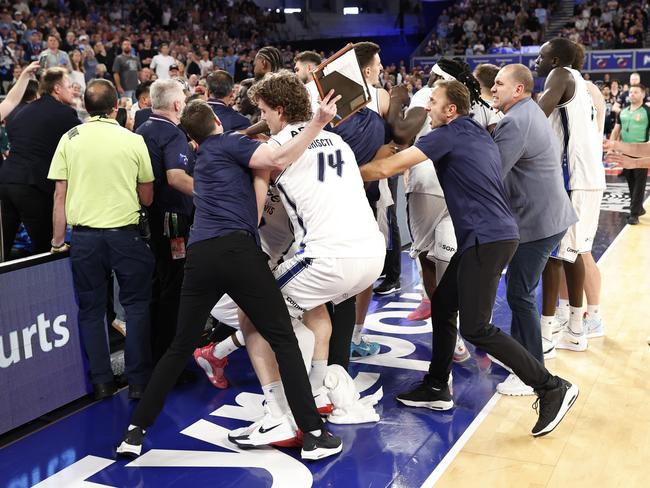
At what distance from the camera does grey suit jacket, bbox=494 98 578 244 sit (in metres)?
3.99

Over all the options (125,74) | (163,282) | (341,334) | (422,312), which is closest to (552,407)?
(341,334)

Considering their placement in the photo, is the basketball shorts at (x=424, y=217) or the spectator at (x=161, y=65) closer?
the basketball shorts at (x=424, y=217)

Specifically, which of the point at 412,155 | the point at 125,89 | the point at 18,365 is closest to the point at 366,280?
the point at 412,155

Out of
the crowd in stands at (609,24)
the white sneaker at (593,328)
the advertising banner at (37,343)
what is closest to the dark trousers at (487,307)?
the white sneaker at (593,328)

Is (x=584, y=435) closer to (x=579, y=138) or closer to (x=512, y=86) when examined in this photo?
(x=512, y=86)

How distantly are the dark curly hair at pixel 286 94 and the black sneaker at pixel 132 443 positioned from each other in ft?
5.29

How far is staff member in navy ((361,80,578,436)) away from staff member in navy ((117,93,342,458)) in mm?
666

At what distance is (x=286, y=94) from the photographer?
3.46 meters

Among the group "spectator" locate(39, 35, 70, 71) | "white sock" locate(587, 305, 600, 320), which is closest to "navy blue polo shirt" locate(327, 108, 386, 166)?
"white sock" locate(587, 305, 600, 320)

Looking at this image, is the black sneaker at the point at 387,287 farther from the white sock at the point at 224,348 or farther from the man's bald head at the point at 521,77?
the man's bald head at the point at 521,77

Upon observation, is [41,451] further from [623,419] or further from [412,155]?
[623,419]

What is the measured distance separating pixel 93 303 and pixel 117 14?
16.6m

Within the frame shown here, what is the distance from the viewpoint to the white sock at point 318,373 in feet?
12.7

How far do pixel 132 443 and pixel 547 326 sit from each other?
2.76m
